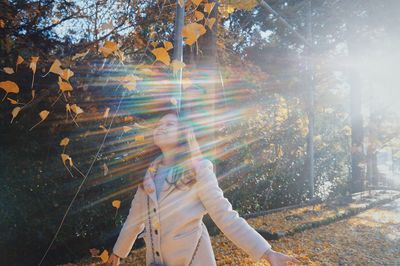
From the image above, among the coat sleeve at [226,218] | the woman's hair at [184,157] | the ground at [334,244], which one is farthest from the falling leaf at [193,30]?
the ground at [334,244]

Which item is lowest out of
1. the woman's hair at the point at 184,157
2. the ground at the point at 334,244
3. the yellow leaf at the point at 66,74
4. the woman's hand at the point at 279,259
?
the ground at the point at 334,244

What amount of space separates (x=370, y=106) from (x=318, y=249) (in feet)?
68.4

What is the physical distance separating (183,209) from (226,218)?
0.28 m

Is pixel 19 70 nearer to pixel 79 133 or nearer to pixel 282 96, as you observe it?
pixel 79 133

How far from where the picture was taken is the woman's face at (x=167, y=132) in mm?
2307

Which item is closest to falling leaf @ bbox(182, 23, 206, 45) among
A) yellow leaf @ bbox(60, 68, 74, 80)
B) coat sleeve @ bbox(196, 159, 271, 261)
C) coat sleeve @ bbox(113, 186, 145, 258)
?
coat sleeve @ bbox(196, 159, 271, 261)

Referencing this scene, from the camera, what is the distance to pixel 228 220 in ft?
6.75

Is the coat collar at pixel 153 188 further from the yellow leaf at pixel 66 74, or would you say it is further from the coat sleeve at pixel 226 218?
the yellow leaf at pixel 66 74

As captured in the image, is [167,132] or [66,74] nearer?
[167,132]

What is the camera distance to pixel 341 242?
7180 millimetres

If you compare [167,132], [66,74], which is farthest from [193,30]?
[66,74]

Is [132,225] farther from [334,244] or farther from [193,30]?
[334,244]

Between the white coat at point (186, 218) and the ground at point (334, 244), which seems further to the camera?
the ground at point (334, 244)

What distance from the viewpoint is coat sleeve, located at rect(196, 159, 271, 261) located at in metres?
1.95
